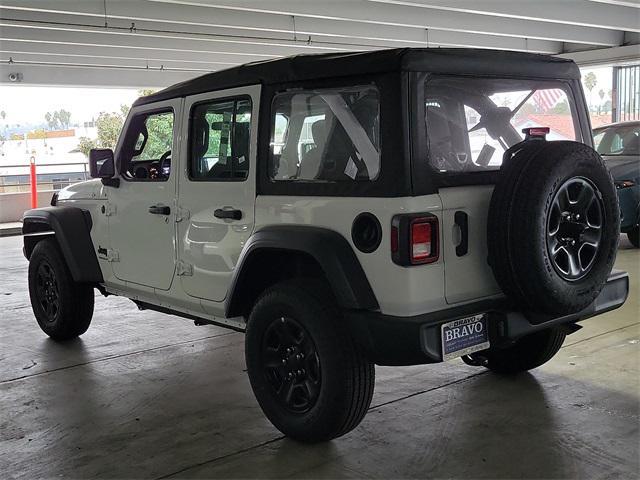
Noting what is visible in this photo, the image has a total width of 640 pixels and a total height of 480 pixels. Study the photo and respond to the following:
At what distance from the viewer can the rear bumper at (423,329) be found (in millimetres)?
2867

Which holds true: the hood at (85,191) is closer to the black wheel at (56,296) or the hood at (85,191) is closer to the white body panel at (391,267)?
the black wheel at (56,296)

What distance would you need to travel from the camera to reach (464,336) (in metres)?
3.00

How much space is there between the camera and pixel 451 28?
1147 centimetres

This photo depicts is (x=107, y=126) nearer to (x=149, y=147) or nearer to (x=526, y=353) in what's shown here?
(x=149, y=147)

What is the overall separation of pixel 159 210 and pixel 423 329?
75.4 inches

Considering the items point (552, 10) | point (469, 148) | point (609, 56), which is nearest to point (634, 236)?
point (552, 10)

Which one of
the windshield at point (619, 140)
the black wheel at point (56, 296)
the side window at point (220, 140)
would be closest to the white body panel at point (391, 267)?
the side window at point (220, 140)

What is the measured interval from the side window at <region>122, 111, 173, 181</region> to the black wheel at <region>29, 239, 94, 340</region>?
1.04m

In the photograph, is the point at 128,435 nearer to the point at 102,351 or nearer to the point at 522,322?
the point at 102,351

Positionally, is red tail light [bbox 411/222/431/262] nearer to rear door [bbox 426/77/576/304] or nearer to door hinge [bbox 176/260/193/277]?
rear door [bbox 426/77/576/304]

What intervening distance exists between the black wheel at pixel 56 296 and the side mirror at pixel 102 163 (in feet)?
3.01

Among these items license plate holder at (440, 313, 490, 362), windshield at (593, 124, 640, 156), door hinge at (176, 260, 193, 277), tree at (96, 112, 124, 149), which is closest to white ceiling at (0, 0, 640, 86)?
windshield at (593, 124, 640, 156)

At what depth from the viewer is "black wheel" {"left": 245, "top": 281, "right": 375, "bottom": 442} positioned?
310 cm

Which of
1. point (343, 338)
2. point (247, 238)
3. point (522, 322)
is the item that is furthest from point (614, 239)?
point (247, 238)
